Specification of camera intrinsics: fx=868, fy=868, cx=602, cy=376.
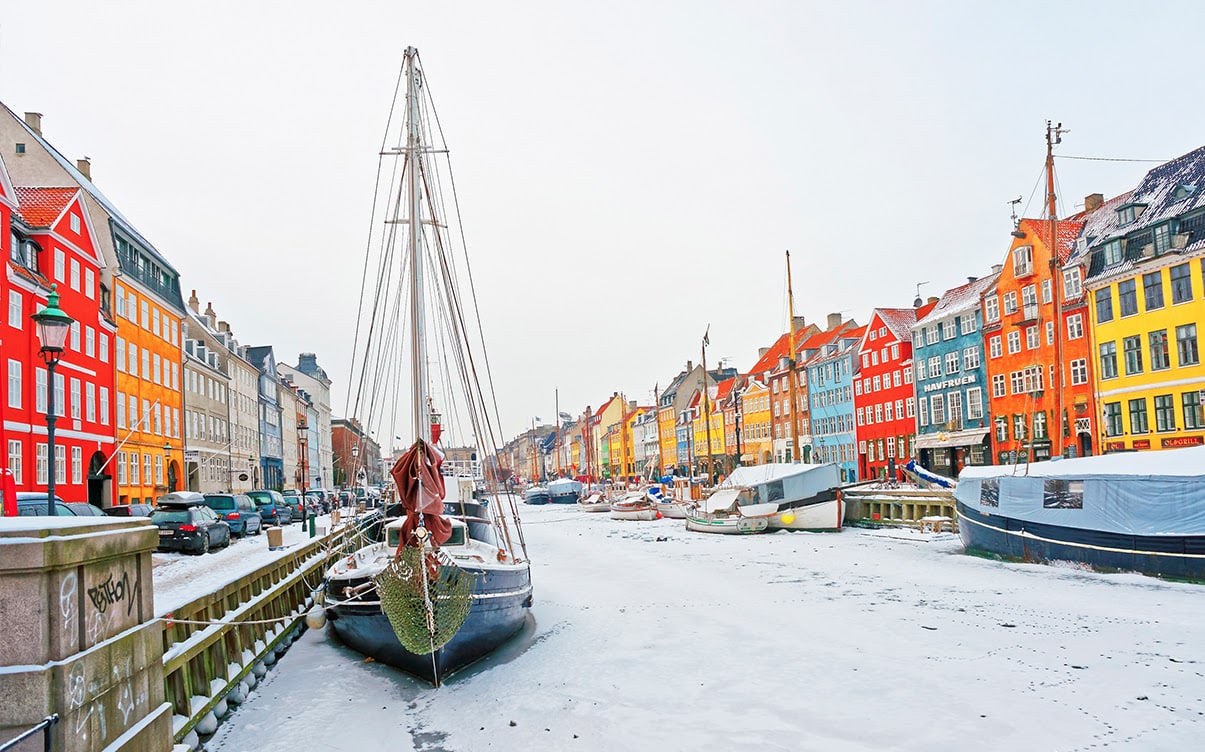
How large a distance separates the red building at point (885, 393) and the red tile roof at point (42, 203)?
5233 centimetres

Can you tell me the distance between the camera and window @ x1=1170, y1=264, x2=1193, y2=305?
123 ft

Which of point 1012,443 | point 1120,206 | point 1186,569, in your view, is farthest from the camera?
point 1012,443

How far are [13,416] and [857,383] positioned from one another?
57.4m

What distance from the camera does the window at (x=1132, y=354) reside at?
4028cm

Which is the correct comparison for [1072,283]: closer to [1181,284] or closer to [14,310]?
[1181,284]

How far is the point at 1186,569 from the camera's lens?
22250 mm

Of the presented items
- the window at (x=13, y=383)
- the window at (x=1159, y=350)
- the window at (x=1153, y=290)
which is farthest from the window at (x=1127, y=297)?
the window at (x=13, y=383)

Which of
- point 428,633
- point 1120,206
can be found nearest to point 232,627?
point 428,633

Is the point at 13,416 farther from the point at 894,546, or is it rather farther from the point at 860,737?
the point at 894,546

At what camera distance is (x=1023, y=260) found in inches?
1971

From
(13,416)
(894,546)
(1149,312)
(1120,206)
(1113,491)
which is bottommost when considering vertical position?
(894,546)

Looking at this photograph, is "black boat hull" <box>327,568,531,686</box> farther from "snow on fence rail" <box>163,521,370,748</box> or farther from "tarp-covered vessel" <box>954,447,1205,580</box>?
"tarp-covered vessel" <box>954,447,1205,580</box>

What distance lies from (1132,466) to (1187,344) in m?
17.6

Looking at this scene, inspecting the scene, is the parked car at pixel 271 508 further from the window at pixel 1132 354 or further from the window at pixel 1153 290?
the window at pixel 1153 290
